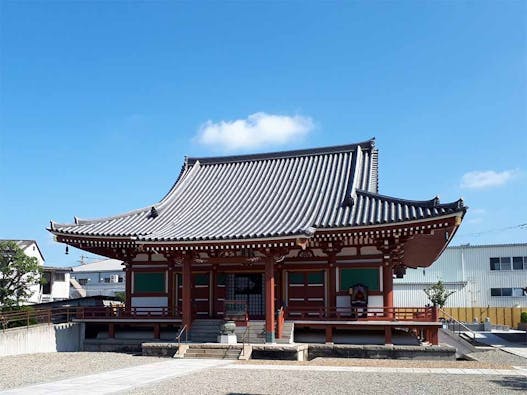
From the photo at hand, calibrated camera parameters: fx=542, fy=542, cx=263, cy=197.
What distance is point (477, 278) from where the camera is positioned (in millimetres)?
50094

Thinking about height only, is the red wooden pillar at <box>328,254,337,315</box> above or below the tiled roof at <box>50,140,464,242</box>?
below

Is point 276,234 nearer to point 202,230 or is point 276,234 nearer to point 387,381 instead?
point 202,230

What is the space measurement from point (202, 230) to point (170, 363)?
616 centimetres

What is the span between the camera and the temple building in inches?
814

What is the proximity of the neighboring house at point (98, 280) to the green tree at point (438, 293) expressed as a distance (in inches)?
1335

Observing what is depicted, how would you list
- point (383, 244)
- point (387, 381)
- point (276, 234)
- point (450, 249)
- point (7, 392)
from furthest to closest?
point (450, 249) < point (383, 244) < point (276, 234) < point (387, 381) < point (7, 392)

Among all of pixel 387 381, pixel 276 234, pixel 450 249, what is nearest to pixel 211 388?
pixel 387 381

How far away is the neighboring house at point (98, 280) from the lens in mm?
63000

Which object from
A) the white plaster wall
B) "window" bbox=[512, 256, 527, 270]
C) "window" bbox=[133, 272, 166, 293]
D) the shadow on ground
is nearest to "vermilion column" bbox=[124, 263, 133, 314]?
"window" bbox=[133, 272, 166, 293]

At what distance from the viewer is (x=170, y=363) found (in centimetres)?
1836

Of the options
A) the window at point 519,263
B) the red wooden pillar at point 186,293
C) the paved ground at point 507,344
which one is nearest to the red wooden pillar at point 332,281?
the red wooden pillar at point 186,293

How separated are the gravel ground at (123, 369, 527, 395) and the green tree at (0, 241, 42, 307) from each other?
18896mm

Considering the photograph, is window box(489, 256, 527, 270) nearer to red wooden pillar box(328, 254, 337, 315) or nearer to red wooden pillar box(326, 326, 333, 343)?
red wooden pillar box(328, 254, 337, 315)

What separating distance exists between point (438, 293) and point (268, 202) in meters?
27.2
